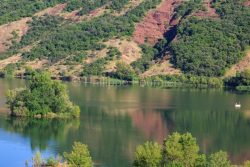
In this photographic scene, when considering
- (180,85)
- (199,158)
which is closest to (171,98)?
(180,85)

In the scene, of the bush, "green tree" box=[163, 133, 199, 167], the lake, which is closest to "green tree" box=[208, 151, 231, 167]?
"green tree" box=[163, 133, 199, 167]

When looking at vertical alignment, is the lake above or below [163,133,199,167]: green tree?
below

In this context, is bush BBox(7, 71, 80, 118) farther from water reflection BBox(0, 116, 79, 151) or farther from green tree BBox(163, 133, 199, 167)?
green tree BBox(163, 133, 199, 167)

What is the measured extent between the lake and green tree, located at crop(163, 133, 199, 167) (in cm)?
1255

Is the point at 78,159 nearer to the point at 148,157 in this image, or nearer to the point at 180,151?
the point at 148,157

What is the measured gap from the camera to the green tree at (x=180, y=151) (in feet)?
217

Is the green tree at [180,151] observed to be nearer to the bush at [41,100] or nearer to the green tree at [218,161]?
the green tree at [218,161]

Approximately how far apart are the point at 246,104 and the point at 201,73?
62620 mm

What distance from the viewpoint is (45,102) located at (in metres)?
108

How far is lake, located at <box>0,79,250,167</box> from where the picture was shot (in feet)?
285

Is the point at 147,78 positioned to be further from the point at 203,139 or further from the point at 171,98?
the point at 203,139

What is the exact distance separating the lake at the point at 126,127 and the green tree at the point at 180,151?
1255 cm

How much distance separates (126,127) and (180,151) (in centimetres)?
3944

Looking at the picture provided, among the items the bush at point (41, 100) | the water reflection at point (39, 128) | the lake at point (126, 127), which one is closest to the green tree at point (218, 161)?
the lake at point (126, 127)
